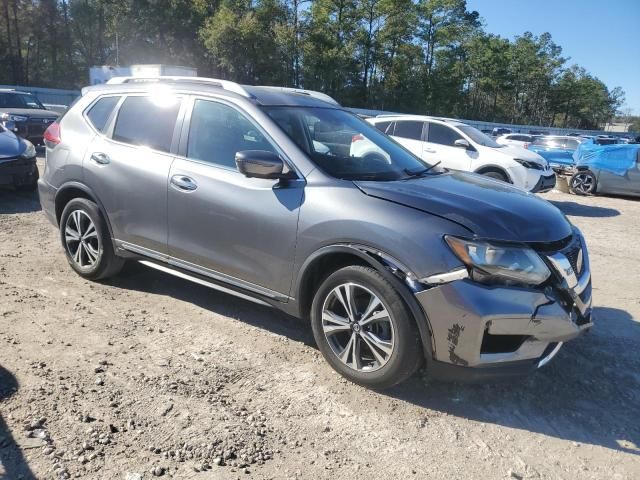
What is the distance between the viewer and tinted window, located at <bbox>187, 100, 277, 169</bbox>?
3.77 metres

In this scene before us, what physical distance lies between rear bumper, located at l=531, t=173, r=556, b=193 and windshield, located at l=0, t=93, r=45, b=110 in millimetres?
14209

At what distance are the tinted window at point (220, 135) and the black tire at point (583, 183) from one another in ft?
40.3

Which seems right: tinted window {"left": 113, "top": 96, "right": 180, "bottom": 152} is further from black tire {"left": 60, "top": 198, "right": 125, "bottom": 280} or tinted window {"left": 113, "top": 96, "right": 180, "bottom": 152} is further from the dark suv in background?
the dark suv in background

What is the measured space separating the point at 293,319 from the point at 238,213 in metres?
1.12

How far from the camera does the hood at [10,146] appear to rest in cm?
803

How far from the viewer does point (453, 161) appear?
10.9m

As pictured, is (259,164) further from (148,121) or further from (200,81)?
(148,121)

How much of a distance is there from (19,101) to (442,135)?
41.3 ft

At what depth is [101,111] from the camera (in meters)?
4.78

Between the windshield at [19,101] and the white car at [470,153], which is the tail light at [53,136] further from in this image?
the windshield at [19,101]

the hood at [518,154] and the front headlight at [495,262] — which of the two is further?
the hood at [518,154]

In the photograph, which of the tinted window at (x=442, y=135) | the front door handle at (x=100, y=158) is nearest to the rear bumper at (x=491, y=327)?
the front door handle at (x=100, y=158)

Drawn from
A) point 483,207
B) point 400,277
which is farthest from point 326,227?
point 483,207

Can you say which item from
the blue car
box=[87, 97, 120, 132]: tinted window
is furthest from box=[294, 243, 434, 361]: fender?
the blue car
